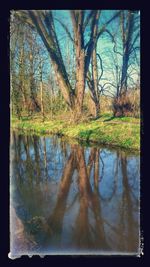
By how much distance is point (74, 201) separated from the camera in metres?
4.30

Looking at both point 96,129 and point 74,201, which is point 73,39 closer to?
point 96,129

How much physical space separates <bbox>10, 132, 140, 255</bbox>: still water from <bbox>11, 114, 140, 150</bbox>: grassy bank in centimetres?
10

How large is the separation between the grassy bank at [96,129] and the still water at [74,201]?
Result: 4.1 inches

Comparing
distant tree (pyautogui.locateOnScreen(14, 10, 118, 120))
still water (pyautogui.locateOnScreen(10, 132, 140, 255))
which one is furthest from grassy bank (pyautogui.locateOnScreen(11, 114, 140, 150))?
distant tree (pyautogui.locateOnScreen(14, 10, 118, 120))

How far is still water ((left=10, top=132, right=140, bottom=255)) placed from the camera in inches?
167

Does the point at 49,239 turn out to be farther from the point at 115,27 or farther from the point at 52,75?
the point at 115,27

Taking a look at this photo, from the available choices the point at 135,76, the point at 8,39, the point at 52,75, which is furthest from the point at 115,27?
the point at 8,39

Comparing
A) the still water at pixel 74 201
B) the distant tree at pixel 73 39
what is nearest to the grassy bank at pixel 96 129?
the still water at pixel 74 201

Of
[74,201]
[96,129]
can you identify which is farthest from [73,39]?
[74,201]

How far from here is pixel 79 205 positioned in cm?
428

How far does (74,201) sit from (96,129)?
82 cm

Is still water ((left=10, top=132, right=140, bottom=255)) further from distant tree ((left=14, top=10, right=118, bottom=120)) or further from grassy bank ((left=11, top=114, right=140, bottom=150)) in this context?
distant tree ((left=14, top=10, right=118, bottom=120))

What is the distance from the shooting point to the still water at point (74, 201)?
167 inches

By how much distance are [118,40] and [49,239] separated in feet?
7.30
